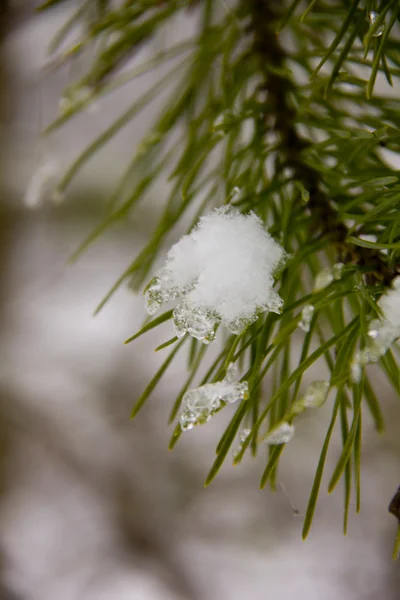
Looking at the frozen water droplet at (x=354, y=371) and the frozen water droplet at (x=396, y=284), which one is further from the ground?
the frozen water droplet at (x=396, y=284)

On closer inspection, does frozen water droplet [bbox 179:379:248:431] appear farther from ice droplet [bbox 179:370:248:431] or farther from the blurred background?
the blurred background

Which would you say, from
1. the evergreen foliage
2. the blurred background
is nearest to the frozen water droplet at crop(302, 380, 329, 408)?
the evergreen foliage

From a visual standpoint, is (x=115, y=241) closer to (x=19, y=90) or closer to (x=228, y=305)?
(x=19, y=90)

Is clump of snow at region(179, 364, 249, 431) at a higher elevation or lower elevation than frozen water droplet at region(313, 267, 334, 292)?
lower

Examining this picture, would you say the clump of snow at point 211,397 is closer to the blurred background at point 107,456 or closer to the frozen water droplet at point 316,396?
the frozen water droplet at point 316,396

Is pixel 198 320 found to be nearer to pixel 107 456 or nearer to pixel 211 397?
pixel 211 397

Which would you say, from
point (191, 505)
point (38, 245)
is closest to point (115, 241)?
point (38, 245)

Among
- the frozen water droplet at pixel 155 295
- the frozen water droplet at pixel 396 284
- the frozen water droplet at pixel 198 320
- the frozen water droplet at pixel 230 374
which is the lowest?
the frozen water droplet at pixel 230 374

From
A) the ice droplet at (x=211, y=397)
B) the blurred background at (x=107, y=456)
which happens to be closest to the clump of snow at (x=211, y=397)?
the ice droplet at (x=211, y=397)
